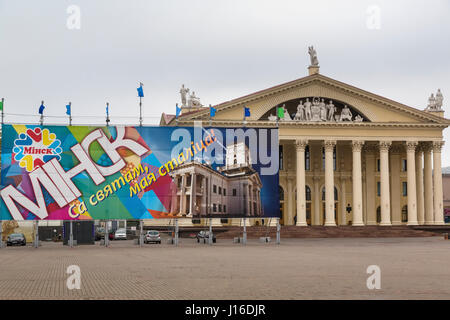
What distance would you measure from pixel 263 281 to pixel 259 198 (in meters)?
34.0

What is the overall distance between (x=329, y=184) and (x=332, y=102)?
357 inches

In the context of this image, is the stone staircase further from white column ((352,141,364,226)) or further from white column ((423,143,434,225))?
white column ((423,143,434,225))

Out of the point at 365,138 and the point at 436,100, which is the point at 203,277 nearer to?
the point at 365,138

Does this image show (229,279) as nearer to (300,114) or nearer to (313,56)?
(300,114)

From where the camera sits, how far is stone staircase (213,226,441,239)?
68062 mm

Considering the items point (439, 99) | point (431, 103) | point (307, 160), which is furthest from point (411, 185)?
point (307, 160)

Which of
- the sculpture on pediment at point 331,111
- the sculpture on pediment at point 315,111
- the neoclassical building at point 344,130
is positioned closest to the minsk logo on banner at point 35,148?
the neoclassical building at point 344,130

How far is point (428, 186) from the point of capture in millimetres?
78062

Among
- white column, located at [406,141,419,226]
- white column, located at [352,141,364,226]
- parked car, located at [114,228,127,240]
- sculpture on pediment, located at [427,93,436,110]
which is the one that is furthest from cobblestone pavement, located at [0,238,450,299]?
sculpture on pediment, located at [427,93,436,110]

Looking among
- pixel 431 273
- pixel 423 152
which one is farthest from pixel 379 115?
pixel 431 273

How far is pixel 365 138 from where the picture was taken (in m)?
74.9

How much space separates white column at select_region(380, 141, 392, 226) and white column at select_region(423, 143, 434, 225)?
202 inches

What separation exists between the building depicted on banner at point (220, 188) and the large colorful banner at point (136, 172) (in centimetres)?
8
